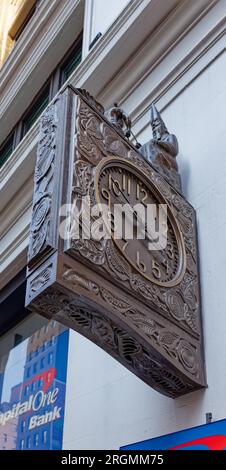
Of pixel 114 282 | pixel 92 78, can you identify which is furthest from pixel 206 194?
pixel 92 78

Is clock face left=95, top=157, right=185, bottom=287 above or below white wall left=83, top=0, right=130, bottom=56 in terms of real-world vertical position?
below

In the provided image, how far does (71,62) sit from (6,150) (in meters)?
2.19

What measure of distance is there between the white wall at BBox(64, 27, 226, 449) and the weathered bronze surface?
0.34 feet

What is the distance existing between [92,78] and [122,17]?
2.17ft

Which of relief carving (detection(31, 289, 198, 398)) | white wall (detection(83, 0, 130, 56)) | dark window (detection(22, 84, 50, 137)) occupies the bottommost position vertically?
relief carving (detection(31, 289, 198, 398))

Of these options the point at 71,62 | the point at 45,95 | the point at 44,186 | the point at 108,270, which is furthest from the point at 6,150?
the point at 108,270

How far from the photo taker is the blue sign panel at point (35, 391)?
5648 millimetres

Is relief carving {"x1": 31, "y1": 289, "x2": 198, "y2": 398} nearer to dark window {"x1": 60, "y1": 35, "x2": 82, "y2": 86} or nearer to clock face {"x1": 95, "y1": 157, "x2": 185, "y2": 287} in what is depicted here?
clock face {"x1": 95, "y1": 157, "x2": 185, "y2": 287}

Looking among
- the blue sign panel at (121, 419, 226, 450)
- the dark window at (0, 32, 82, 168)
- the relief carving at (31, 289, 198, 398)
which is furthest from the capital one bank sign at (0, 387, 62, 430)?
the dark window at (0, 32, 82, 168)

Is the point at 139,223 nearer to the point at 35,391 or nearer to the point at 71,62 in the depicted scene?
the point at 35,391

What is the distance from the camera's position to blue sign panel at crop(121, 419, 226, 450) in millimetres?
3275

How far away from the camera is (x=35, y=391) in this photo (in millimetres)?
6391
